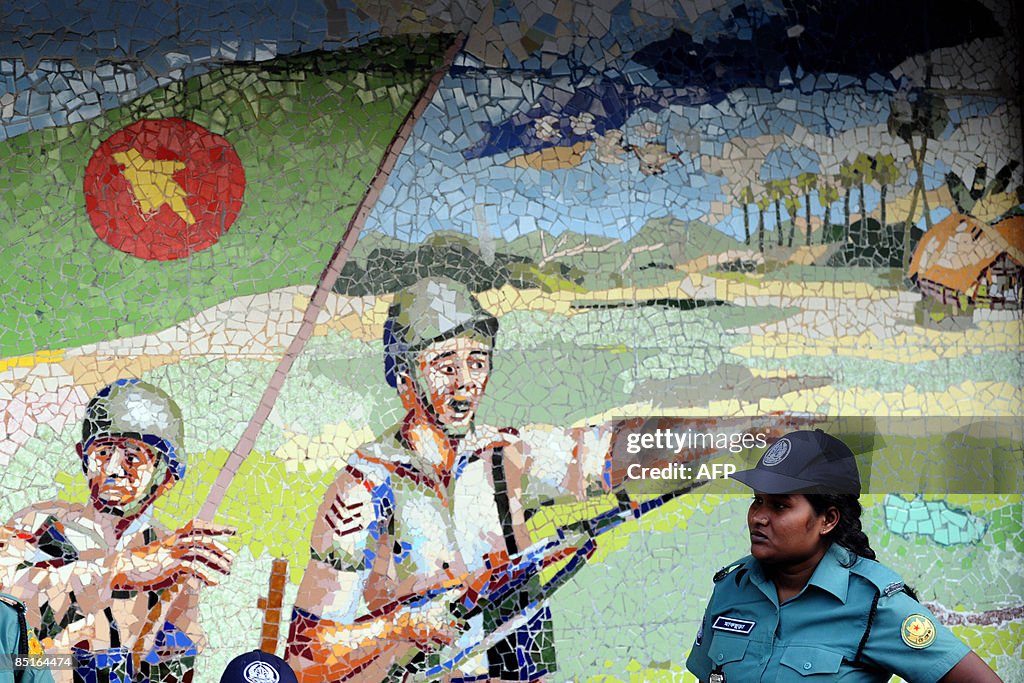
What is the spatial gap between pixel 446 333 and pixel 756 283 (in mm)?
1309

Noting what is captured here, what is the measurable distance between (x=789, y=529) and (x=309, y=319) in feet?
8.16

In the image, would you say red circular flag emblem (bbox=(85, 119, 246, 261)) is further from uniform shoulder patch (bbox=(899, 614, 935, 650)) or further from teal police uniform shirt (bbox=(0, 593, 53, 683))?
uniform shoulder patch (bbox=(899, 614, 935, 650))

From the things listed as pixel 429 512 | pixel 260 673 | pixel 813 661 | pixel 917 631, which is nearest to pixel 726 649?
pixel 813 661

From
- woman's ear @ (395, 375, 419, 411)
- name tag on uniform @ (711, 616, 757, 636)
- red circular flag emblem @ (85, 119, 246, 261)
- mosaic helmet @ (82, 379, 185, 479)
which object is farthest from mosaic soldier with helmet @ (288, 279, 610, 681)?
name tag on uniform @ (711, 616, 757, 636)

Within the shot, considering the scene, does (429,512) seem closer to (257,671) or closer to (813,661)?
(257,671)

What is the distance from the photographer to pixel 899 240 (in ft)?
15.8

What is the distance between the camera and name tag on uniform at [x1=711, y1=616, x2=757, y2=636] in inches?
104

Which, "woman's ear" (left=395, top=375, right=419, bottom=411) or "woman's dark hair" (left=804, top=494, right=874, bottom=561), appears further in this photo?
"woman's ear" (left=395, top=375, right=419, bottom=411)

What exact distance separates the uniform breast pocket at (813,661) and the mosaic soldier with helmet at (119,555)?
8.33 feet

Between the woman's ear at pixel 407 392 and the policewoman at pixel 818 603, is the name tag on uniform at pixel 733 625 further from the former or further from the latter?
the woman's ear at pixel 407 392

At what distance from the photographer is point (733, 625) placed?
2.67m

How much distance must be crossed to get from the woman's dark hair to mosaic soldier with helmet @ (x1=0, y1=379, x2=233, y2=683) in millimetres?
2576

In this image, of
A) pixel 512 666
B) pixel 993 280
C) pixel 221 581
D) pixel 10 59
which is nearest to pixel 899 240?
pixel 993 280

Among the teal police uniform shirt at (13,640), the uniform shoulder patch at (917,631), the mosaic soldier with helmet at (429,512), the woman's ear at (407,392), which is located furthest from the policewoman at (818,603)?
the woman's ear at (407,392)
